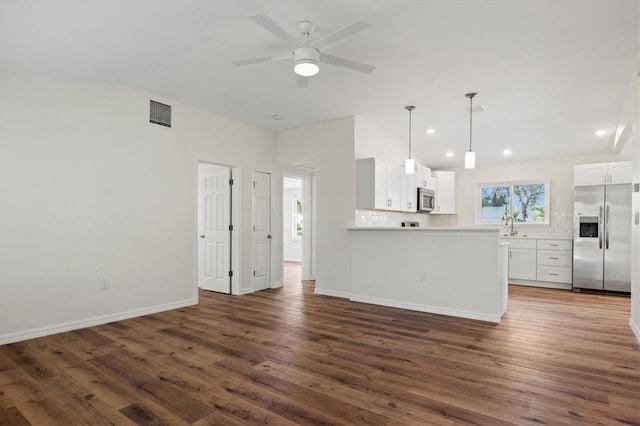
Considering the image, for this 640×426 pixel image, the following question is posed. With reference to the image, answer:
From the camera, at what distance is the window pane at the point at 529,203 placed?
7.06m

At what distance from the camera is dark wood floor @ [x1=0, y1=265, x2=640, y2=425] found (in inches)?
82.0

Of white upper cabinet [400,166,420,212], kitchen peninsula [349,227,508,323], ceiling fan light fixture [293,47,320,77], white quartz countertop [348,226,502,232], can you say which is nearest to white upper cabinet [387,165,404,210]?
white upper cabinet [400,166,420,212]

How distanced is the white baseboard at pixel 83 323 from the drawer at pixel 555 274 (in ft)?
20.0

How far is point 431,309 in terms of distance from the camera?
175 inches

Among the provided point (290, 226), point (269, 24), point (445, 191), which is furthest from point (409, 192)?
point (290, 226)

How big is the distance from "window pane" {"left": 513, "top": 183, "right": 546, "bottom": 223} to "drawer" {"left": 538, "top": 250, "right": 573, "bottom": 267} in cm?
92

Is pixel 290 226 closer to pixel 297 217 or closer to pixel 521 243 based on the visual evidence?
pixel 297 217

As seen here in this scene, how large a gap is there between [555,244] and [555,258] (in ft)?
0.83

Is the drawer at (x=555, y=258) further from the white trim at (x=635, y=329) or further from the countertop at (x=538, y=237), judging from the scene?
the white trim at (x=635, y=329)

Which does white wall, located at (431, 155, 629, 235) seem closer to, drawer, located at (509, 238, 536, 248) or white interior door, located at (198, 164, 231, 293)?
drawer, located at (509, 238, 536, 248)

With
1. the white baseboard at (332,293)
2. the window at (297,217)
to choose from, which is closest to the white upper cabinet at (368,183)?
the white baseboard at (332,293)

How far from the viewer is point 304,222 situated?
700cm

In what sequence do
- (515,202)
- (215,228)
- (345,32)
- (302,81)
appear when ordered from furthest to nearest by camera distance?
(515,202) < (215,228) < (302,81) < (345,32)

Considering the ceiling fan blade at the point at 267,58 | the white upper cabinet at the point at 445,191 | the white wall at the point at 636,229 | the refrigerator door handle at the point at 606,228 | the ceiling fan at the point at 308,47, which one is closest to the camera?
the ceiling fan at the point at 308,47
